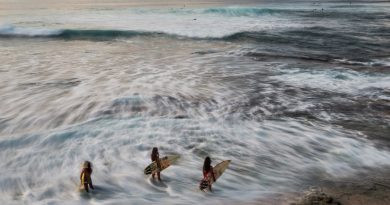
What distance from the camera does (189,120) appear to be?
15.3 metres

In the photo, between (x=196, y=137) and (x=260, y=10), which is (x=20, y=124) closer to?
(x=196, y=137)

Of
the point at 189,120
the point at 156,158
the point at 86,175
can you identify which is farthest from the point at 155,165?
the point at 189,120

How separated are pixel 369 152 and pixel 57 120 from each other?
10175 millimetres

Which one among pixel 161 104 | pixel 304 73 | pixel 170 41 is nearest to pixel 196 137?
pixel 161 104

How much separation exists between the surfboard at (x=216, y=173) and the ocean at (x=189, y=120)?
0.60ft

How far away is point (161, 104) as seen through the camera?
1722cm

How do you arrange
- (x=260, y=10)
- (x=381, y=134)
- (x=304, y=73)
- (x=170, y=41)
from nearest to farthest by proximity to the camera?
(x=381, y=134)
(x=304, y=73)
(x=170, y=41)
(x=260, y=10)

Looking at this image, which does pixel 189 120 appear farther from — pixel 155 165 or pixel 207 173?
pixel 207 173

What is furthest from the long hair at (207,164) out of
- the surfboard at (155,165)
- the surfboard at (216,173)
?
the surfboard at (155,165)

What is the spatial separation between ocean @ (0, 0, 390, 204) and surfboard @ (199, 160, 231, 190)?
0.18 metres

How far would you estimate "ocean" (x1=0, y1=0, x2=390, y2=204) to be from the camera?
1058cm

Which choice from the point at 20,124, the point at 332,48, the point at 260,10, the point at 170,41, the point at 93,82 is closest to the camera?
the point at 20,124

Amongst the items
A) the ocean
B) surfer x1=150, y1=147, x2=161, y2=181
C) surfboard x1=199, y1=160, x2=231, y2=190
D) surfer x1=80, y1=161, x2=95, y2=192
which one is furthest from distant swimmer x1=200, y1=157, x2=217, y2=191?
surfer x1=80, y1=161, x2=95, y2=192

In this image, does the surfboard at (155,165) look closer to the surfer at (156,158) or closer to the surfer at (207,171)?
the surfer at (156,158)
